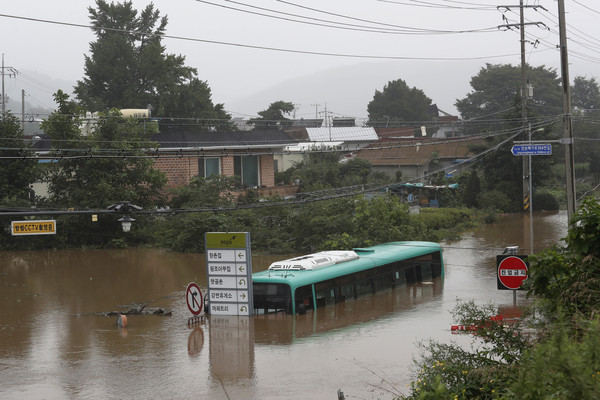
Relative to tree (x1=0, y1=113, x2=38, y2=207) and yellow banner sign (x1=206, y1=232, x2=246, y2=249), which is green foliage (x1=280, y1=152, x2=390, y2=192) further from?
yellow banner sign (x1=206, y1=232, x2=246, y2=249)

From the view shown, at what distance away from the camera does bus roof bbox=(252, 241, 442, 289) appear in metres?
23.0

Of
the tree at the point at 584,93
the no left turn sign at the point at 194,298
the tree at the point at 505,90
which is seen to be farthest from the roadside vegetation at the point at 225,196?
the tree at the point at 584,93

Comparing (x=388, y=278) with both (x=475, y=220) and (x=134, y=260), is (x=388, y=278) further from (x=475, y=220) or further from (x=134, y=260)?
(x=475, y=220)

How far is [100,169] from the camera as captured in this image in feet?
131

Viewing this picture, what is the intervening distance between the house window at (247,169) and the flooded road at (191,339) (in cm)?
1230

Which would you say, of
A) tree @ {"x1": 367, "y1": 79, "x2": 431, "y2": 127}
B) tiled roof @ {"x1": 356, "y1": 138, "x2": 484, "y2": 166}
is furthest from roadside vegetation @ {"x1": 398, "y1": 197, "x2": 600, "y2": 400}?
tree @ {"x1": 367, "y1": 79, "x2": 431, "y2": 127}

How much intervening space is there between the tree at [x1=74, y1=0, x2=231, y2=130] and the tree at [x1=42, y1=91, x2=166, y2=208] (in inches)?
1094

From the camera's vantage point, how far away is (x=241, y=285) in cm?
2277

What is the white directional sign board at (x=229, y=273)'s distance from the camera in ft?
74.4

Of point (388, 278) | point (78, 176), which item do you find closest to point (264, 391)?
point (388, 278)

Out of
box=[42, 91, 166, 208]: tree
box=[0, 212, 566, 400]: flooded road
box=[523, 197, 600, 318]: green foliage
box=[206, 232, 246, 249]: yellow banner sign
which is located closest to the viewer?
box=[523, 197, 600, 318]: green foliage

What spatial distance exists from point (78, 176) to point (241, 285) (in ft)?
66.7

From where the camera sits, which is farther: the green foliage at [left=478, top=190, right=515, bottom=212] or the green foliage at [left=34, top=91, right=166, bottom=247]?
the green foliage at [left=478, top=190, right=515, bottom=212]

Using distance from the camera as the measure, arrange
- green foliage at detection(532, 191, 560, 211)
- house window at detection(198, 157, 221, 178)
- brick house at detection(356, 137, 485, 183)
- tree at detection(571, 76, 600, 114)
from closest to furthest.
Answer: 1. house window at detection(198, 157, 221, 178)
2. green foliage at detection(532, 191, 560, 211)
3. brick house at detection(356, 137, 485, 183)
4. tree at detection(571, 76, 600, 114)
